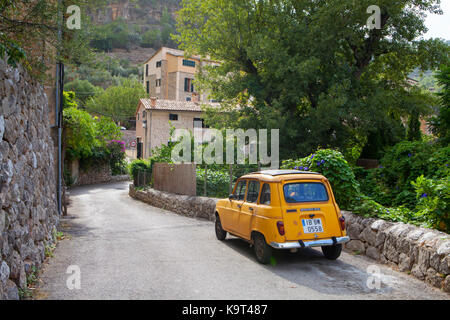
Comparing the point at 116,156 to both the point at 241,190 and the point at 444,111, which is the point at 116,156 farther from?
the point at 241,190

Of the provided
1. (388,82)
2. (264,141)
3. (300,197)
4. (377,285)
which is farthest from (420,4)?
(377,285)

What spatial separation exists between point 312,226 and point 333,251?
0.95m

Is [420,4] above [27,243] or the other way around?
above

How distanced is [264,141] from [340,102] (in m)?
3.49

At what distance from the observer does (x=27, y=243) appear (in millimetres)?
6395

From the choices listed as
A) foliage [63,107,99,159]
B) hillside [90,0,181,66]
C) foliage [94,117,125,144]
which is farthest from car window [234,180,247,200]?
Result: hillside [90,0,181,66]

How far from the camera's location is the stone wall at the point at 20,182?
5.12 meters

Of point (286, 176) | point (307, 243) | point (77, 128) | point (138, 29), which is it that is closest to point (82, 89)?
point (77, 128)

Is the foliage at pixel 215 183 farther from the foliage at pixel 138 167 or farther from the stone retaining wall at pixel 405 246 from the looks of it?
the foliage at pixel 138 167

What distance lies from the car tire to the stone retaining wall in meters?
0.80

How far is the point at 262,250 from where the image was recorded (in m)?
7.62

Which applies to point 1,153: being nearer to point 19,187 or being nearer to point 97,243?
point 19,187

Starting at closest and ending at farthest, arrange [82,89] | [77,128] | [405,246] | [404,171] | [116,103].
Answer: [405,246] < [404,171] < [77,128] < [116,103] < [82,89]

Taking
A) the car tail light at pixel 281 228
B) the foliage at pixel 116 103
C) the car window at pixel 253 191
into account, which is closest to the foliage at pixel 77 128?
the car window at pixel 253 191
